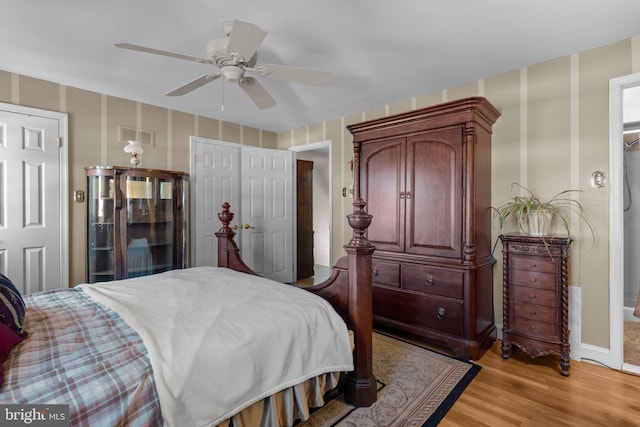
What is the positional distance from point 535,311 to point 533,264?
356 mm

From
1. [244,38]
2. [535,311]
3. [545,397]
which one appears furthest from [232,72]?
[545,397]

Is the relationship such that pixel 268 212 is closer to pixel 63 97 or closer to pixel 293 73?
pixel 63 97

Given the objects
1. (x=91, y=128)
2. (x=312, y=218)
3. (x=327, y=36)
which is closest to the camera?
(x=327, y=36)

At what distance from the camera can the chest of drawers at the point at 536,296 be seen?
2.28 m

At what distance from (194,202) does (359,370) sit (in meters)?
3.02

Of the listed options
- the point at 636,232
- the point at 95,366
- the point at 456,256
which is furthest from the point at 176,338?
the point at 636,232

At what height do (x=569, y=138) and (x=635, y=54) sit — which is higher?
(x=635, y=54)

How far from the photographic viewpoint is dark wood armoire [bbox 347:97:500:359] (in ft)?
8.25

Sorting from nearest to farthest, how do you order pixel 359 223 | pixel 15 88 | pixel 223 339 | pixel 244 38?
pixel 223 339
pixel 244 38
pixel 359 223
pixel 15 88

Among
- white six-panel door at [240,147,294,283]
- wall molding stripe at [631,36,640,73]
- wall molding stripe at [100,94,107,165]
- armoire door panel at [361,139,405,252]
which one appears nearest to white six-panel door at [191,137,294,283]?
white six-panel door at [240,147,294,283]

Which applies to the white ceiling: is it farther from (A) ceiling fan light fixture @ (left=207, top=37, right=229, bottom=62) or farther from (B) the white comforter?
(B) the white comforter

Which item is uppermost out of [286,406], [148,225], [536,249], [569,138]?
[569,138]

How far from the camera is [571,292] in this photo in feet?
8.27

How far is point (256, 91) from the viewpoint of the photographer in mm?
2242
